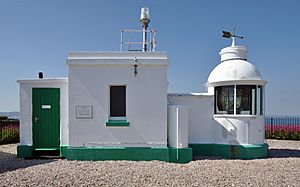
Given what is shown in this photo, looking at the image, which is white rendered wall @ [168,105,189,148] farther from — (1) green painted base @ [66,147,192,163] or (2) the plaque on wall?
(2) the plaque on wall

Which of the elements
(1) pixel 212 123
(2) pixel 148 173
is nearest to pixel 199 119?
(1) pixel 212 123

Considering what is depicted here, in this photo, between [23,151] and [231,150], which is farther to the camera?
[231,150]

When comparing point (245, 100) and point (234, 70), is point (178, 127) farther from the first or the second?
point (234, 70)

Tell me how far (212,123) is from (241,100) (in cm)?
135

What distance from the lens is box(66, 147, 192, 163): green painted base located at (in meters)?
8.05

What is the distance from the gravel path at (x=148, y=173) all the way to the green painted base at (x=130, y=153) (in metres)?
0.32

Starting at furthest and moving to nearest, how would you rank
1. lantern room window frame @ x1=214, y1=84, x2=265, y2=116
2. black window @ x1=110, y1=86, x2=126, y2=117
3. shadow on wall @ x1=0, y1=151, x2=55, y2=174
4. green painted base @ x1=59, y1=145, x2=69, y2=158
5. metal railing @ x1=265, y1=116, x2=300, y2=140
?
1. metal railing @ x1=265, y1=116, x2=300, y2=140
2. lantern room window frame @ x1=214, y1=84, x2=265, y2=116
3. green painted base @ x1=59, y1=145, x2=69, y2=158
4. black window @ x1=110, y1=86, x2=126, y2=117
5. shadow on wall @ x1=0, y1=151, x2=55, y2=174

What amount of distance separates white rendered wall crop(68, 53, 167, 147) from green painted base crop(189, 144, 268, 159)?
1.86 m

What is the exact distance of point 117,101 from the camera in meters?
8.32

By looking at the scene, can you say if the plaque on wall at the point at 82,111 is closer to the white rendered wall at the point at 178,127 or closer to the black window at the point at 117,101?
the black window at the point at 117,101

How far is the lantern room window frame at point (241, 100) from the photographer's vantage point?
9102mm

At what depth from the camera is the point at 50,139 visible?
8812 millimetres

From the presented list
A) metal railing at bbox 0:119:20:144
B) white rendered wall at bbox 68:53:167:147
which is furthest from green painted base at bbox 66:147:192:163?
metal railing at bbox 0:119:20:144

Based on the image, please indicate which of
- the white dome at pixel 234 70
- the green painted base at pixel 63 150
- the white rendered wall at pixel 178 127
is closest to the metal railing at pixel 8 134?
the green painted base at pixel 63 150
